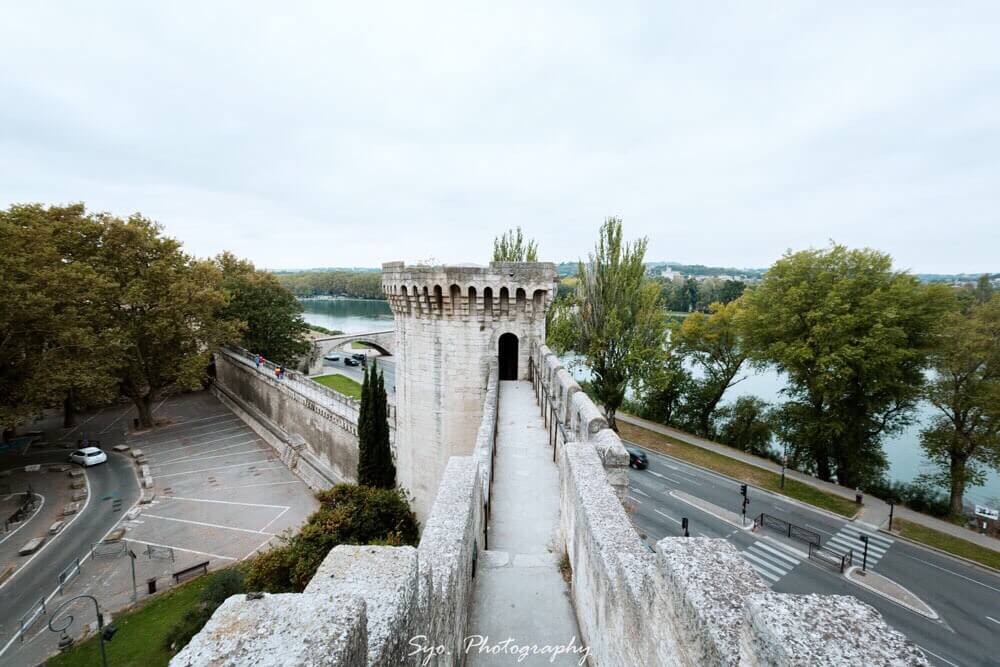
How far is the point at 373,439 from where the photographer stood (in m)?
17.9

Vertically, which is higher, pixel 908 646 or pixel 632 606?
pixel 908 646

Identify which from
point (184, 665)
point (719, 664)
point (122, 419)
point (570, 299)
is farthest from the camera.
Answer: point (122, 419)

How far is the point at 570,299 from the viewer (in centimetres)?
2747

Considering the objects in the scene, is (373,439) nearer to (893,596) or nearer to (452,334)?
(452,334)

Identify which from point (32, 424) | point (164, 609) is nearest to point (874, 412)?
point (164, 609)

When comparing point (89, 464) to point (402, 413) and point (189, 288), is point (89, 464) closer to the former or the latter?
point (189, 288)

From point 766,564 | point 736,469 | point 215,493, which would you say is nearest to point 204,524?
point 215,493

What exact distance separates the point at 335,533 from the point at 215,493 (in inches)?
521

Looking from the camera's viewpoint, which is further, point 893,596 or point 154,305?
point 154,305

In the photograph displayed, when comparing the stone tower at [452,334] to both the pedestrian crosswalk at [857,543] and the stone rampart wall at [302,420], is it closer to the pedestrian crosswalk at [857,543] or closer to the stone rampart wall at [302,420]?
the stone rampart wall at [302,420]

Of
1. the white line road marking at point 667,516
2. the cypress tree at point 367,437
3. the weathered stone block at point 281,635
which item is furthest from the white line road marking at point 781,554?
the weathered stone block at point 281,635

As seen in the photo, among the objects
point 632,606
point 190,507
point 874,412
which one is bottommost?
point 190,507

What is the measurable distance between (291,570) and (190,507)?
12.2 m

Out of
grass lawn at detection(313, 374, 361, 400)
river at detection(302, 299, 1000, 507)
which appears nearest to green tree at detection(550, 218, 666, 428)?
river at detection(302, 299, 1000, 507)
